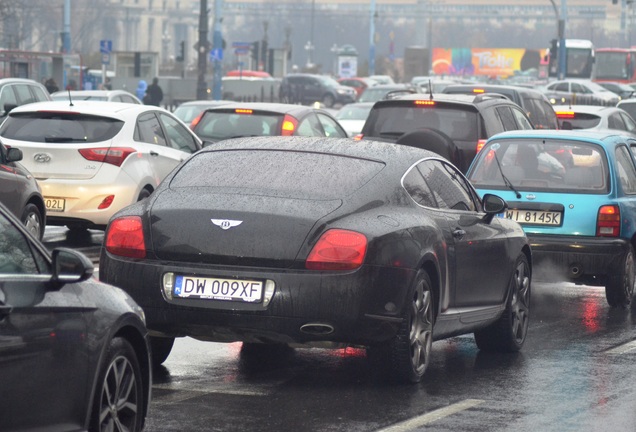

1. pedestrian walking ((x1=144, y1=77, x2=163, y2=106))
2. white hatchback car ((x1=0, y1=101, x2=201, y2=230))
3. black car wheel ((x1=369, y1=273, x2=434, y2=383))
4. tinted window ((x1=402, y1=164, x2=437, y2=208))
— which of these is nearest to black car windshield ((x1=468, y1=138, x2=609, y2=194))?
tinted window ((x1=402, y1=164, x2=437, y2=208))

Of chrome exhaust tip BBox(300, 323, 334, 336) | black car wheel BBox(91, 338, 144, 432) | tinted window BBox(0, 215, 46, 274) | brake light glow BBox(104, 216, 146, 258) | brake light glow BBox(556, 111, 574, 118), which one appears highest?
tinted window BBox(0, 215, 46, 274)

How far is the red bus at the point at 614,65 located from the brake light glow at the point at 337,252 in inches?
3205

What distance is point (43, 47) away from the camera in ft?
473

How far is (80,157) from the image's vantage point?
15531 mm

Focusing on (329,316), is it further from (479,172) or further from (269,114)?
(269,114)

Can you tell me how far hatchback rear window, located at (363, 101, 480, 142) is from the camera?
17.3 meters

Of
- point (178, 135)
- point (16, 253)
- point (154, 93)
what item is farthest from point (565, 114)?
point (154, 93)

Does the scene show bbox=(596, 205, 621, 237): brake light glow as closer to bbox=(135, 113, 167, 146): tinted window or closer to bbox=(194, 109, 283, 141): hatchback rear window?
bbox=(135, 113, 167, 146): tinted window

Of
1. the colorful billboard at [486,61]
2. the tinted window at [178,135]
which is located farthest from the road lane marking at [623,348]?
the colorful billboard at [486,61]

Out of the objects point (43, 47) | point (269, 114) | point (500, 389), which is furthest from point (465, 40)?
point (500, 389)

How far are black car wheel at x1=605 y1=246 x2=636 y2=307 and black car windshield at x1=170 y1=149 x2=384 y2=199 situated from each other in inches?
160

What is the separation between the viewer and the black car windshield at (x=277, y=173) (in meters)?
8.30

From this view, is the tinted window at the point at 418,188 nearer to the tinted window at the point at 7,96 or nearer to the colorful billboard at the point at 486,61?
the tinted window at the point at 7,96

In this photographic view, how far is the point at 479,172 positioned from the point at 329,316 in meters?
5.21
